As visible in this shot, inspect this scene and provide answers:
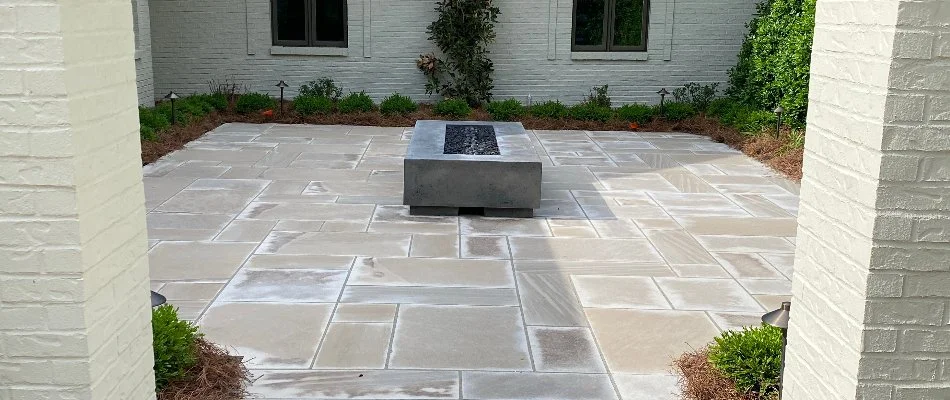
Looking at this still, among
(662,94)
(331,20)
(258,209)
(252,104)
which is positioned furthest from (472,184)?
(331,20)

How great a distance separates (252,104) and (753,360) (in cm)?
1004

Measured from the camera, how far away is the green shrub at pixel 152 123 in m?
9.76

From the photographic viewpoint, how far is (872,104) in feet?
7.32

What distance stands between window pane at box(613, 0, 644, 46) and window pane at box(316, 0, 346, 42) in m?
4.22

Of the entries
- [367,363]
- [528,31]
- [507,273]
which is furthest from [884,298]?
[528,31]

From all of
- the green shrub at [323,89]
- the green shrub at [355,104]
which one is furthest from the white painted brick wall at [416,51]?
the green shrub at [355,104]

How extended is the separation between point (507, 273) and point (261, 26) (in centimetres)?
893

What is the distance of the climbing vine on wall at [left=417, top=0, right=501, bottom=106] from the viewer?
12.8 m

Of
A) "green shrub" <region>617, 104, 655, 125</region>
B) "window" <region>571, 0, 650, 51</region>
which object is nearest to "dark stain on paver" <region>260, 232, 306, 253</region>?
"green shrub" <region>617, 104, 655, 125</region>

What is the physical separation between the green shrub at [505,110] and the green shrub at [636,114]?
1462 mm

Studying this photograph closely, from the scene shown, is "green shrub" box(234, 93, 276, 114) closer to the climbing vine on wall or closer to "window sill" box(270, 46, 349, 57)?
"window sill" box(270, 46, 349, 57)

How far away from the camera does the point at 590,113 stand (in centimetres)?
1255

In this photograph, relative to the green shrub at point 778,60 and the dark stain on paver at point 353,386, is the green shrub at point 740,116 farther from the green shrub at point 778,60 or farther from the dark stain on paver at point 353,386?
the dark stain on paver at point 353,386

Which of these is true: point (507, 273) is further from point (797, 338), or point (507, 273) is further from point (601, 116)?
point (601, 116)
